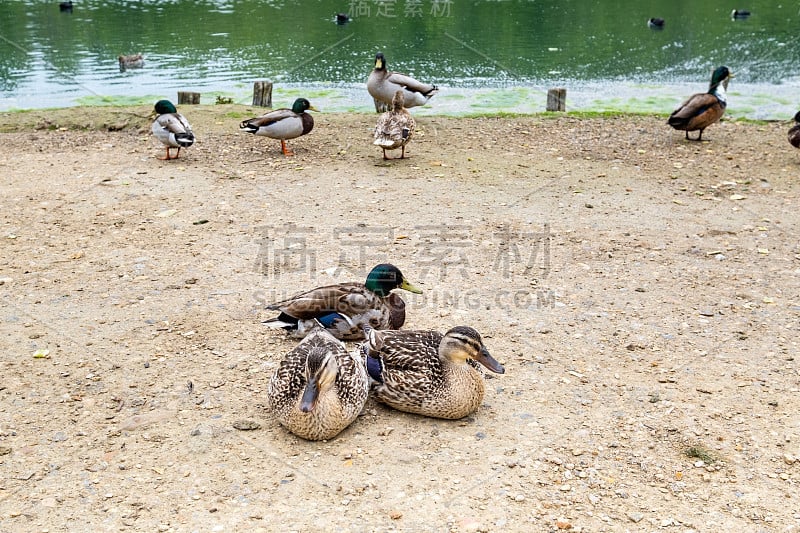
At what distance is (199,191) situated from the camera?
345 inches

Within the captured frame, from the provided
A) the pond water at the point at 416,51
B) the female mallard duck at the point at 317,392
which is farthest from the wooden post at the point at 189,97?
the female mallard duck at the point at 317,392

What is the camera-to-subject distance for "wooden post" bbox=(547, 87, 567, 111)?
45.0 ft

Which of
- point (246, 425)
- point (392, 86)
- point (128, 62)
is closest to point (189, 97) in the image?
point (392, 86)

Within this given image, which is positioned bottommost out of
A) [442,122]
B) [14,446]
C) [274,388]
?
[14,446]

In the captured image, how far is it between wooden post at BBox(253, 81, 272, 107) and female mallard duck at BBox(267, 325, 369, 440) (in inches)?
398

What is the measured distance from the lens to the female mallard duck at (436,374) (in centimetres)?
443

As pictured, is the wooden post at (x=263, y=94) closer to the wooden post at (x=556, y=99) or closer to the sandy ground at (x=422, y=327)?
the sandy ground at (x=422, y=327)

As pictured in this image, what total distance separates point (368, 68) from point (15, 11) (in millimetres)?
18939

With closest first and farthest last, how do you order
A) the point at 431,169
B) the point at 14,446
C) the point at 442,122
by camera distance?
the point at 14,446
the point at 431,169
the point at 442,122

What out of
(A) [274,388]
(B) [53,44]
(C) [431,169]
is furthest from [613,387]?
(B) [53,44]

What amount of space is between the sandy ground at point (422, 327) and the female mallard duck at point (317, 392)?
0.43 feet

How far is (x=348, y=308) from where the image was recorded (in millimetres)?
5344

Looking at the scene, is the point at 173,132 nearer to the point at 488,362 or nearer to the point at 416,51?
the point at 488,362

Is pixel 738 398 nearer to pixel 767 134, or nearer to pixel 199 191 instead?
pixel 199 191
